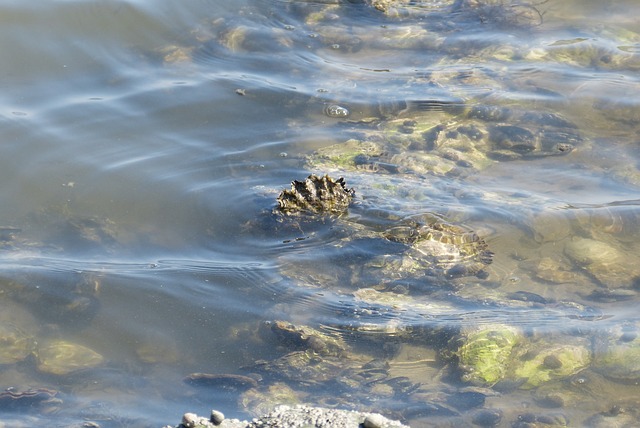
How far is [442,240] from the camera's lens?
5.25m

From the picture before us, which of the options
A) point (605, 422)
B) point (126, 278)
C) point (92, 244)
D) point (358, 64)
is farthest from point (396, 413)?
point (358, 64)

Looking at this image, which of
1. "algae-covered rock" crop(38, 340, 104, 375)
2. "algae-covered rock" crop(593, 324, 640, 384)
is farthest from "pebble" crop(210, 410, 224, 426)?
"algae-covered rock" crop(593, 324, 640, 384)

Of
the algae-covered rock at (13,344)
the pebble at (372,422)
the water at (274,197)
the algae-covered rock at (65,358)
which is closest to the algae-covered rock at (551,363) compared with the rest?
the water at (274,197)

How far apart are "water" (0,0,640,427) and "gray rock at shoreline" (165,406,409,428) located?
23.7 inches

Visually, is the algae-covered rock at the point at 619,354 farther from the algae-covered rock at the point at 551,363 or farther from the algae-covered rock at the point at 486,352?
the algae-covered rock at the point at 486,352

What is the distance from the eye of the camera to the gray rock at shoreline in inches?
124

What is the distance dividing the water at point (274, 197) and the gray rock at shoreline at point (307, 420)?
0.60m

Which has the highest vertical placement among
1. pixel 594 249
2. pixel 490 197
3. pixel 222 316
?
pixel 490 197

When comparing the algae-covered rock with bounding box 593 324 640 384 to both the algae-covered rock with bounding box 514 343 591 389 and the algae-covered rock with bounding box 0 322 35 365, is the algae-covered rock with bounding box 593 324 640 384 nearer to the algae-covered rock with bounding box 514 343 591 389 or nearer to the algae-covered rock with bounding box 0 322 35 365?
the algae-covered rock with bounding box 514 343 591 389

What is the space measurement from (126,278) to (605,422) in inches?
116

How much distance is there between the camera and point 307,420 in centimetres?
317

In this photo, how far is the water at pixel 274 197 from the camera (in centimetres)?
432

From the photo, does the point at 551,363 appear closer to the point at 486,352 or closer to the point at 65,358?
the point at 486,352

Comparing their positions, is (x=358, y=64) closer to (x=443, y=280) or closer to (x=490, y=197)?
(x=490, y=197)
